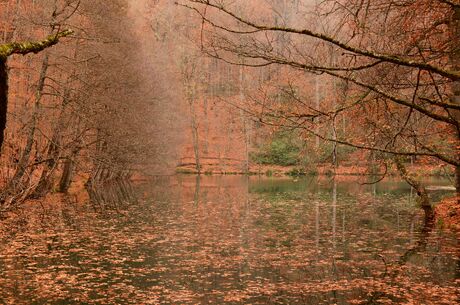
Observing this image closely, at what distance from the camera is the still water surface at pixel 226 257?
904cm

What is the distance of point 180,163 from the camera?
57938 millimetres

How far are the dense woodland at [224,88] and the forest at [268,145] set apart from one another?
10cm

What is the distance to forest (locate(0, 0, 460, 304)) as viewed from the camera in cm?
748

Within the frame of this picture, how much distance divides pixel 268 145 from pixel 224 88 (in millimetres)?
52201

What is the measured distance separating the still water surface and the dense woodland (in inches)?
76.5

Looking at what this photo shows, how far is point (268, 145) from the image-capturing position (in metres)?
18.9

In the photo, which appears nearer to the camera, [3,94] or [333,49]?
[3,94]

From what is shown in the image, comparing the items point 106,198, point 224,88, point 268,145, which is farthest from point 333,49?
point 224,88

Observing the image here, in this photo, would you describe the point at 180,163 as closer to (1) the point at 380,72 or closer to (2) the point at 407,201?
(2) the point at 407,201

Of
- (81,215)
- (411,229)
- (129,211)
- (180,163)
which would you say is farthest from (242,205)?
(180,163)

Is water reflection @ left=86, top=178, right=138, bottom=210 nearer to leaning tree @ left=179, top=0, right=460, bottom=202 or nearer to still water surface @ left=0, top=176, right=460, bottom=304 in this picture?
still water surface @ left=0, top=176, right=460, bottom=304

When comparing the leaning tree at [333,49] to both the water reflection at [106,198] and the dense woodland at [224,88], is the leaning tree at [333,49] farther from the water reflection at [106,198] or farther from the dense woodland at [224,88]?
the water reflection at [106,198]

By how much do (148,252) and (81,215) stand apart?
27.4ft

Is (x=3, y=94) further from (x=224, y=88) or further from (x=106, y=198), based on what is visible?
(x=224, y=88)
